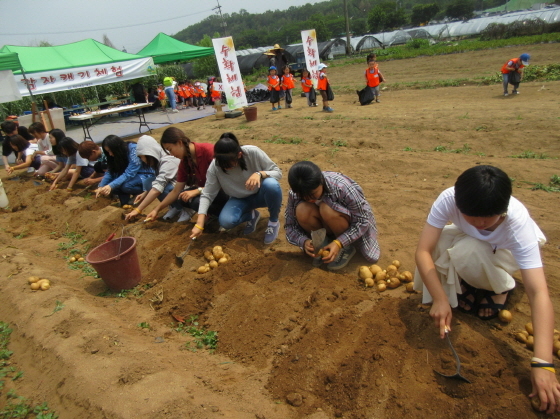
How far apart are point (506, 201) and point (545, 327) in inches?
24.2

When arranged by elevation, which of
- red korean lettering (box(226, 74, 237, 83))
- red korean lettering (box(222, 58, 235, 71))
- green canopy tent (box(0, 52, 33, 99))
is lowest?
A: red korean lettering (box(226, 74, 237, 83))

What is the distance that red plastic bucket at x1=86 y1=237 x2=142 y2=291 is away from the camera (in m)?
3.37

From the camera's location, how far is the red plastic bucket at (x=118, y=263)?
337cm

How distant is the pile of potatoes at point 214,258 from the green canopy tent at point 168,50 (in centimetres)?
1891

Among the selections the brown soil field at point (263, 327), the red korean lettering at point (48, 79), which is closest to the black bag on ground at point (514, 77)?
the brown soil field at point (263, 327)

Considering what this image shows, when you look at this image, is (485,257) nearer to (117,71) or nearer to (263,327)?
(263,327)

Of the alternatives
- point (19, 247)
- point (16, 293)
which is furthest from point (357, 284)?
point (19, 247)

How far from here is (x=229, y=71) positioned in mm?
12250

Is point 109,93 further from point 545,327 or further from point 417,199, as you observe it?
point 545,327

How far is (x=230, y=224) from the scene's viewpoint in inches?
156

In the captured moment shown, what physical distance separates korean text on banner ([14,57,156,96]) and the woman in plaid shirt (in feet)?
33.8

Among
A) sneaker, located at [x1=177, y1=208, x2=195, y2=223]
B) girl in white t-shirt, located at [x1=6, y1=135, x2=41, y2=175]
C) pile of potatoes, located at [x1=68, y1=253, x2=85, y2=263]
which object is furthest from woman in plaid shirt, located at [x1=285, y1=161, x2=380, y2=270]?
girl in white t-shirt, located at [x1=6, y1=135, x2=41, y2=175]

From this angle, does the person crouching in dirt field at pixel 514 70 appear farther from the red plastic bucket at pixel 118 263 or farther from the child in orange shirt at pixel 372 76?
the red plastic bucket at pixel 118 263

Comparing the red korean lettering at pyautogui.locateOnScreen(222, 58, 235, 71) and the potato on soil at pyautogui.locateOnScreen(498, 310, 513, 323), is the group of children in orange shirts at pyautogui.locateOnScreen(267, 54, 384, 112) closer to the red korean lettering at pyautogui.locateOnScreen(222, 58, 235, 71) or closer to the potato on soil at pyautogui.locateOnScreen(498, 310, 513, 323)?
the red korean lettering at pyautogui.locateOnScreen(222, 58, 235, 71)
